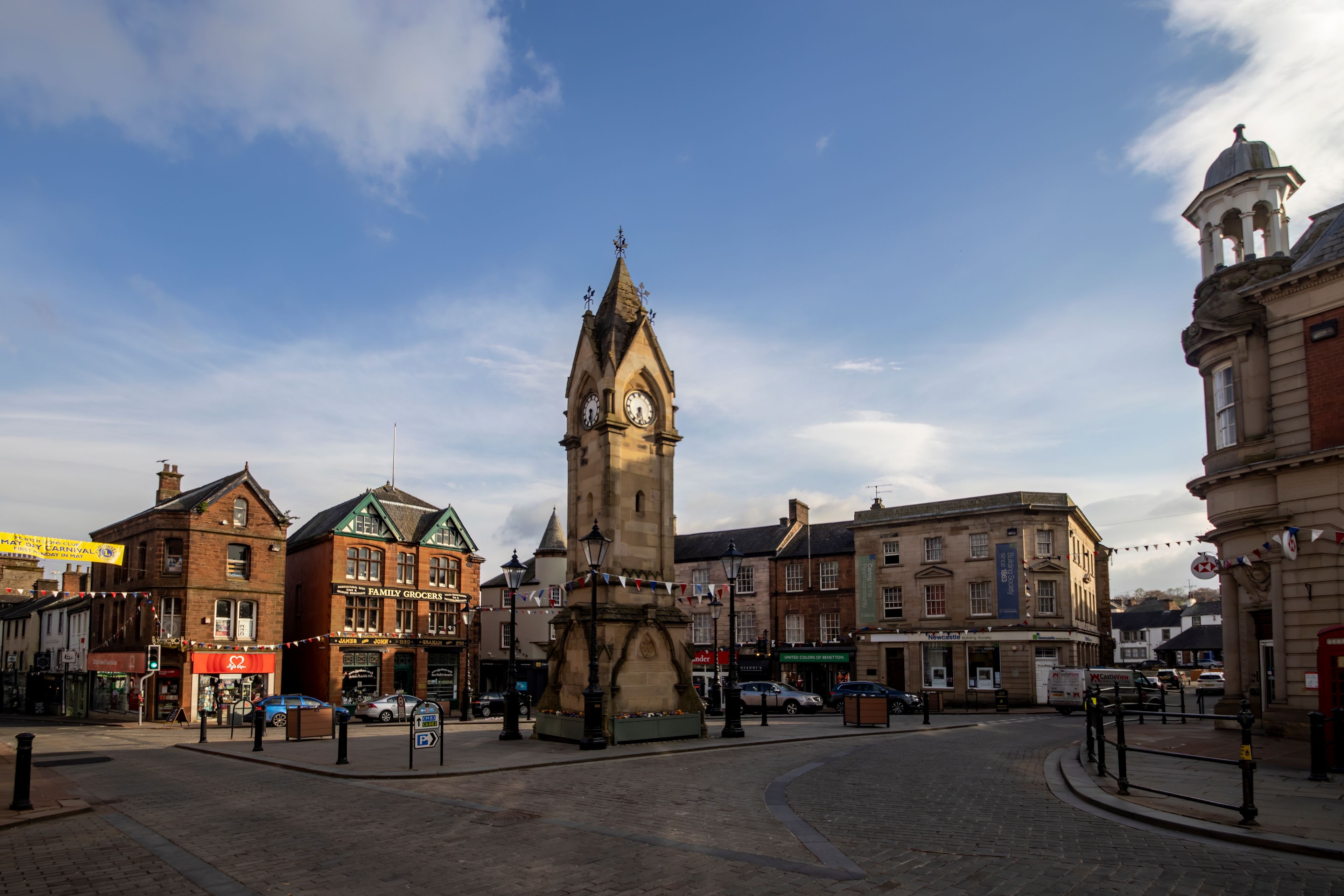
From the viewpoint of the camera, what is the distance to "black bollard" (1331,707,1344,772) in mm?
12852

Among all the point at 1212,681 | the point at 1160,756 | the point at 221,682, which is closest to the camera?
the point at 1160,756

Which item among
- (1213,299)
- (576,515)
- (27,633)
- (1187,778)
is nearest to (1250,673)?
(1213,299)

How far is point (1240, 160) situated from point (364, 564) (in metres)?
39.3

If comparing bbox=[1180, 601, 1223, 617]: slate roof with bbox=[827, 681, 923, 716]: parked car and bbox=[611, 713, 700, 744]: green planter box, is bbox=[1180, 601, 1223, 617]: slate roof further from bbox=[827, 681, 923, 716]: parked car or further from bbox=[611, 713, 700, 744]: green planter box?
bbox=[611, 713, 700, 744]: green planter box

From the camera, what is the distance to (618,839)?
9.76 meters

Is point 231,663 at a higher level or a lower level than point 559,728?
lower

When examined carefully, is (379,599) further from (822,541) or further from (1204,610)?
(1204,610)

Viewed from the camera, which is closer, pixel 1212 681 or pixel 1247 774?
pixel 1247 774

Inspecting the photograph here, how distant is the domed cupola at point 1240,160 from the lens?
22609mm

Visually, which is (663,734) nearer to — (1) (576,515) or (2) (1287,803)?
(1) (576,515)

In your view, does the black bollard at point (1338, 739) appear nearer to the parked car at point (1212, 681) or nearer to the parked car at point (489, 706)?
the parked car at point (489, 706)

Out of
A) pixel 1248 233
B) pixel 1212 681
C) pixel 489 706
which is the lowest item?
pixel 1212 681

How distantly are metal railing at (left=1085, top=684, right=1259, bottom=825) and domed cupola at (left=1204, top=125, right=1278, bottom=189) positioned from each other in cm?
1402

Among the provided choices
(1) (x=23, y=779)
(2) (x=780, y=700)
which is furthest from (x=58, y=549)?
(2) (x=780, y=700)
